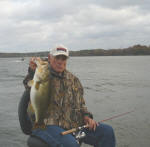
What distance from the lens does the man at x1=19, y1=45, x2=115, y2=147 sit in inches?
153

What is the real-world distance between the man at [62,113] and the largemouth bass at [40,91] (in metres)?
0.20

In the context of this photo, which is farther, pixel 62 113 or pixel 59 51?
pixel 59 51

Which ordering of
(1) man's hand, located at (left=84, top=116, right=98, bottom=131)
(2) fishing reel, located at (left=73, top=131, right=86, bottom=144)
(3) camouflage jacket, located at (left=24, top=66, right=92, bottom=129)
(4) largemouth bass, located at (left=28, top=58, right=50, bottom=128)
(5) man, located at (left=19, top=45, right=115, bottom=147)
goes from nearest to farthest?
(4) largemouth bass, located at (left=28, top=58, right=50, bottom=128) → (5) man, located at (left=19, top=45, right=115, bottom=147) → (3) camouflage jacket, located at (left=24, top=66, right=92, bottom=129) → (2) fishing reel, located at (left=73, top=131, right=86, bottom=144) → (1) man's hand, located at (left=84, top=116, right=98, bottom=131)

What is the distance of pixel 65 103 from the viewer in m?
4.21

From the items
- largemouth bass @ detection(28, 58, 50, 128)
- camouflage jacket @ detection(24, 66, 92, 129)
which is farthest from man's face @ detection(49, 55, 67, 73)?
largemouth bass @ detection(28, 58, 50, 128)

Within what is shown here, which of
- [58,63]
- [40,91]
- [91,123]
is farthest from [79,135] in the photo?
[58,63]

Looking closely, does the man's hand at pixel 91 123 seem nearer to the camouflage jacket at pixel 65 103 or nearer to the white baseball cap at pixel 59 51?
the camouflage jacket at pixel 65 103

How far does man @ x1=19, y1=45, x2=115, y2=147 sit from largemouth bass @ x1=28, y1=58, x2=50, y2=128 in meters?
0.20

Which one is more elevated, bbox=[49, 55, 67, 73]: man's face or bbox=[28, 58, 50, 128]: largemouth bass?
bbox=[49, 55, 67, 73]: man's face

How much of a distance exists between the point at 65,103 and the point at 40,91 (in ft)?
2.37

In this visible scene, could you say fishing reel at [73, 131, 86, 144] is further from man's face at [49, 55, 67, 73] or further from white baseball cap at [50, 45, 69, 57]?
white baseball cap at [50, 45, 69, 57]

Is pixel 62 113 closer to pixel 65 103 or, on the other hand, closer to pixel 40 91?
pixel 65 103

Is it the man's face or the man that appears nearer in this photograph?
the man

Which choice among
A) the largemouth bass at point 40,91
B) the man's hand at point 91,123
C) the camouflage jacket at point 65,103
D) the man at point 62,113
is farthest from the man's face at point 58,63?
the man's hand at point 91,123
